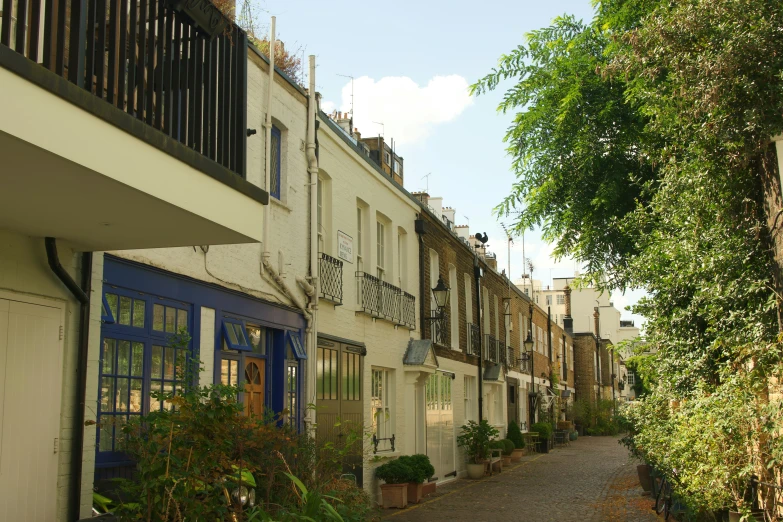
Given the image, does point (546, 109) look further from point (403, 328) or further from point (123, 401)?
point (123, 401)

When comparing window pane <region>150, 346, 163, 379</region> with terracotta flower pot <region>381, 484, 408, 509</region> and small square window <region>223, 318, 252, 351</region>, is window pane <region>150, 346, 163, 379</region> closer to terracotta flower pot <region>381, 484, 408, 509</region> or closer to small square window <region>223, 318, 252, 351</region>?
small square window <region>223, 318, 252, 351</region>

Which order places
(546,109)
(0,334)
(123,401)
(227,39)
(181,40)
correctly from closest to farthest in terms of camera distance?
(0,334)
(181,40)
(227,39)
(123,401)
(546,109)

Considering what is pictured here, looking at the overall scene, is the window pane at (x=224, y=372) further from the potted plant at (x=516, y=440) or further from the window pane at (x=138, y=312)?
the potted plant at (x=516, y=440)

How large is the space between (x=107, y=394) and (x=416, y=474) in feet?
28.7

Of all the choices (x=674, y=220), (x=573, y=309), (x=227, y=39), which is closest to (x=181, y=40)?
(x=227, y=39)

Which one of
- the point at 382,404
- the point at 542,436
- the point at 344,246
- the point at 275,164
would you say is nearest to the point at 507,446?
the point at 542,436

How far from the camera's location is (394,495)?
603 inches

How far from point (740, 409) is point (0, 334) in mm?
7637

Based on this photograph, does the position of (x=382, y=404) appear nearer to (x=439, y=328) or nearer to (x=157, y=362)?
(x=439, y=328)

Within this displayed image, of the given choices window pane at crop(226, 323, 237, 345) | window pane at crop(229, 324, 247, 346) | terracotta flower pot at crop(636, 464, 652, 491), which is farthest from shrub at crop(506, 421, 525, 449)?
window pane at crop(226, 323, 237, 345)

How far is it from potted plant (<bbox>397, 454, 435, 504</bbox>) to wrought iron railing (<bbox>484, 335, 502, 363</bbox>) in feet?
31.8

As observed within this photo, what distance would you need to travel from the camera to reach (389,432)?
16609mm

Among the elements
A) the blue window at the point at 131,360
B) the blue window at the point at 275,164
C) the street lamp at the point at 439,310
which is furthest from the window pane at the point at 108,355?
the street lamp at the point at 439,310

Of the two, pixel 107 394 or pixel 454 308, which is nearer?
pixel 107 394
